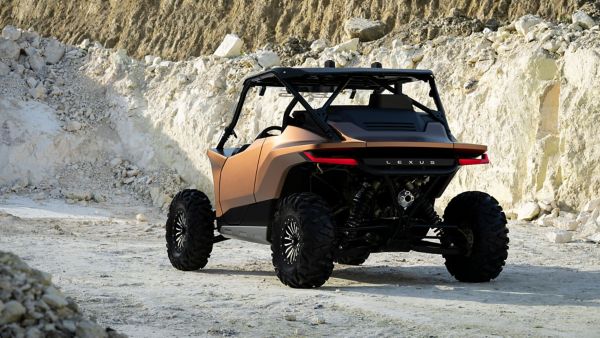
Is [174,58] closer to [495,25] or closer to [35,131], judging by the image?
[35,131]

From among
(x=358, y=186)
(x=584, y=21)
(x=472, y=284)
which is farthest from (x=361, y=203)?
(x=584, y=21)

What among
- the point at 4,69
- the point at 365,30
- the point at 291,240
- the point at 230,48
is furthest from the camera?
the point at 4,69

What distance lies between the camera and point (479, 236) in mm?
9766

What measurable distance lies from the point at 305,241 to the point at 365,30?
1693 centimetres

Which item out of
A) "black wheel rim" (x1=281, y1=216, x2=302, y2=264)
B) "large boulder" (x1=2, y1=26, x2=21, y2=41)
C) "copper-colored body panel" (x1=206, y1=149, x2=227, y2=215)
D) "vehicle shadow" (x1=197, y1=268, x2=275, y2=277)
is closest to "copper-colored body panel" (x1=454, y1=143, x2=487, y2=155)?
"black wheel rim" (x1=281, y1=216, x2=302, y2=264)

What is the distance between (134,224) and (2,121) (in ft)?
24.4

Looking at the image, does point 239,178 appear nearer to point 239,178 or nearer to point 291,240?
point 239,178

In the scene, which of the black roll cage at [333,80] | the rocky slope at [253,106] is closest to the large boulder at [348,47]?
the rocky slope at [253,106]

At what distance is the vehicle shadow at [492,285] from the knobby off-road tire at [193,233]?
1.47 metres

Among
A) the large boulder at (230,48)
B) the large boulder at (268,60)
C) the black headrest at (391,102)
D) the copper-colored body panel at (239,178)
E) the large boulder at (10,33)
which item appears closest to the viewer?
the black headrest at (391,102)

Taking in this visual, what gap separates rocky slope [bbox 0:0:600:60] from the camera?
Result: 27.0 meters

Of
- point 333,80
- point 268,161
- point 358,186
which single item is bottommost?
point 358,186

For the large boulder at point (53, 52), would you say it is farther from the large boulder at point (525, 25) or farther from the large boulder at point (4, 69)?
the large boulder at point (525, 25)

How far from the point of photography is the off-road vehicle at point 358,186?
9.04 metres
